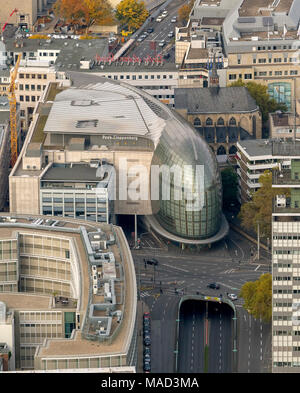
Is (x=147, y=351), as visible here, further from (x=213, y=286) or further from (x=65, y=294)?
(x=213, y=286)

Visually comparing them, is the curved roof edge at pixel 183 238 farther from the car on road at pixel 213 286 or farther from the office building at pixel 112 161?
the car on road at pixel 213 286

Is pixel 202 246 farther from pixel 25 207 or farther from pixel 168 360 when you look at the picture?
pixel 168 360

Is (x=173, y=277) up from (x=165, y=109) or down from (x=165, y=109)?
down

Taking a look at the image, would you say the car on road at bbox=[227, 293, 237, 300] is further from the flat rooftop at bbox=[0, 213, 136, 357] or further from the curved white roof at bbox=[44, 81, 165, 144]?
the curved white roof at bbox=[44, 81, 165, 144]

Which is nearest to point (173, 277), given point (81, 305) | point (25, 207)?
point (25, 207)

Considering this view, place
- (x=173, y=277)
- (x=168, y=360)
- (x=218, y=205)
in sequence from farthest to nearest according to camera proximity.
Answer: (x=218, y=205) → (x=173, y=277) → (x=168, y=360)

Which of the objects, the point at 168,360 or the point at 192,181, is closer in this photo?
the point at 168,360
